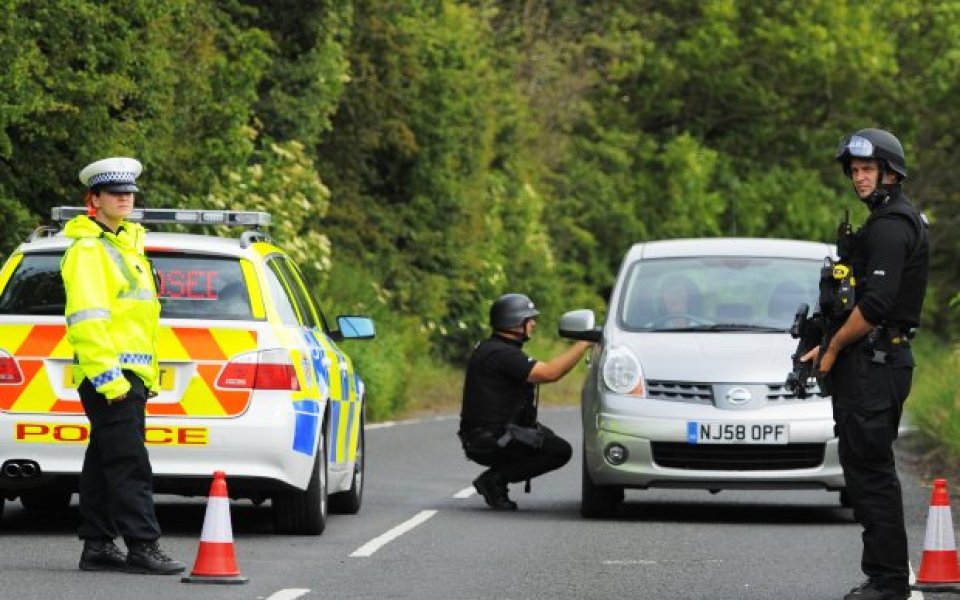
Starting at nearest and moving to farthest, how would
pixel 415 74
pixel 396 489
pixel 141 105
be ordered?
pixel 396 489 < pixel 141 105 < pixel 415 74

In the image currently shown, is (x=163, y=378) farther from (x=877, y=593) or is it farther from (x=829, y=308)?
(x=877, y=593)

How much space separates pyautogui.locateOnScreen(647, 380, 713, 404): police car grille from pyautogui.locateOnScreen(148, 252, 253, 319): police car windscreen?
116 inches

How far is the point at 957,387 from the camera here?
83.5 ft

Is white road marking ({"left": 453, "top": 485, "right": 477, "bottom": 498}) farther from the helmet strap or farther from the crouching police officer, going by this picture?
the helmet strap

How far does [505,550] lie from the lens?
1297 cm

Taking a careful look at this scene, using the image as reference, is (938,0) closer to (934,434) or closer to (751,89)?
(751,89)

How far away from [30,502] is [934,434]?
11640 mm

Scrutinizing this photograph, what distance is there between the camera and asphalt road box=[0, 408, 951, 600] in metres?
10.9

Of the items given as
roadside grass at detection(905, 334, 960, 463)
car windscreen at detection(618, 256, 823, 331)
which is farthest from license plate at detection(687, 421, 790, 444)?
roadside grass at detection(905, 334, 960, 463)

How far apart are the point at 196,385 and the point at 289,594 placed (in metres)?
2.35

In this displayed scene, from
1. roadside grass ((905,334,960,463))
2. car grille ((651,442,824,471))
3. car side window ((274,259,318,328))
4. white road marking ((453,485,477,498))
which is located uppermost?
car side window ((274,259,318,328))

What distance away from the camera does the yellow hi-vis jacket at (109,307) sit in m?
11.0

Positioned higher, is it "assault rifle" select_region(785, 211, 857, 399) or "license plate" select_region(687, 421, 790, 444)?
"assault rifle" select_region(785, 211, 857, 399)

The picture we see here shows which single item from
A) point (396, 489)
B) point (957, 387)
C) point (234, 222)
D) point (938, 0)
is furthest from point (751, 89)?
point (234, 222)
